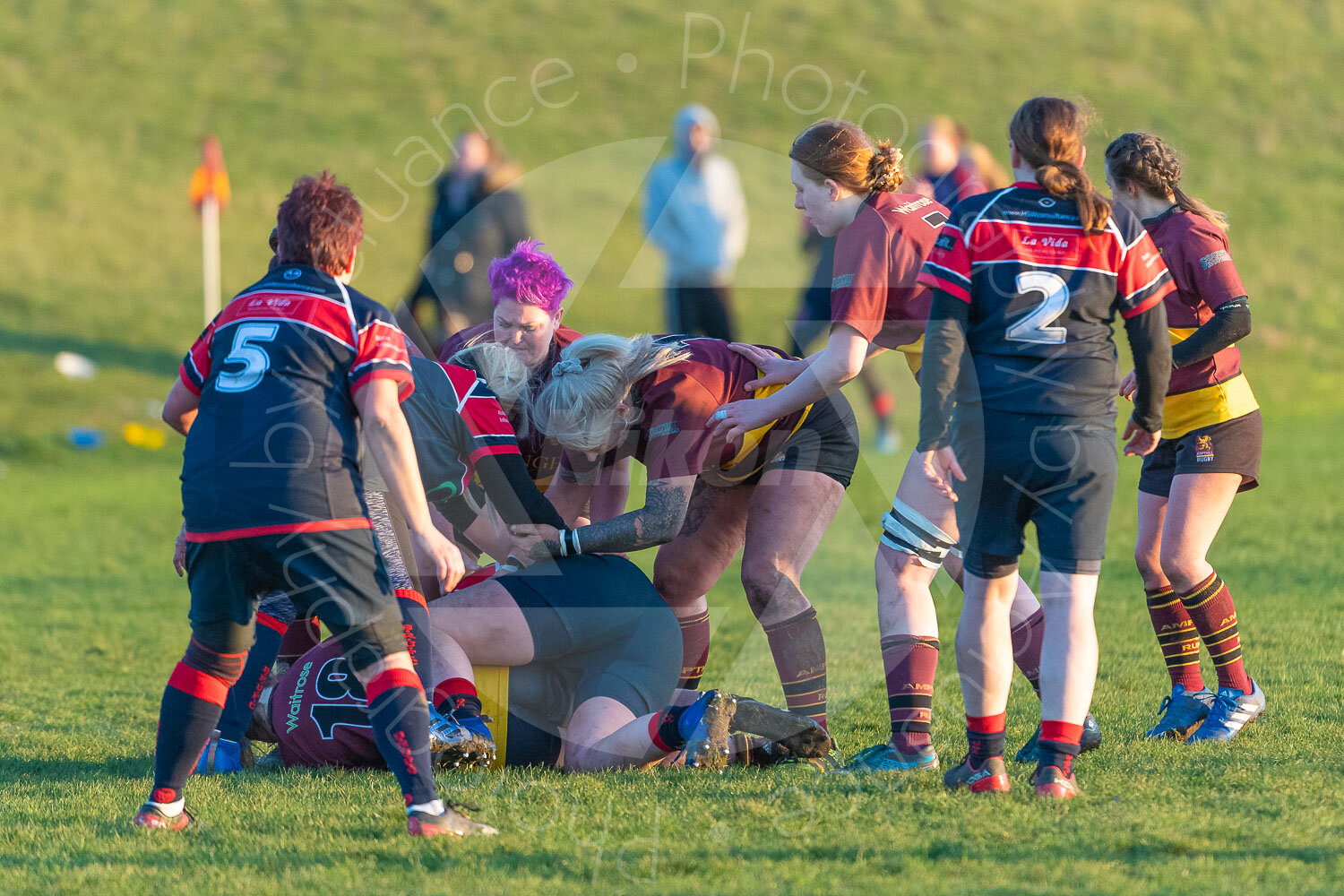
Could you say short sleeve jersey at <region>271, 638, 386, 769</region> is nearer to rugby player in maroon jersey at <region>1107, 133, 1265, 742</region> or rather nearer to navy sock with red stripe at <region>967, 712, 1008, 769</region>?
navy sock with red stripe at <region>967, 712, 1008, 769</region>

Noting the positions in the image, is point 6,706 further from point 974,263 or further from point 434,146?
point 434,146

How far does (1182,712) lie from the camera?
4844 millimetres

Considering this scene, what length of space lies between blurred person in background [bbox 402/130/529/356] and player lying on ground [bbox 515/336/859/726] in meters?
7.35

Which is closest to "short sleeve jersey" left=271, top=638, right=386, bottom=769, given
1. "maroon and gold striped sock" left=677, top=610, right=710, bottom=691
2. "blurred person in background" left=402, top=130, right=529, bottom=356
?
"maroon and gold striped sock" left=677, top=610, right=710, bottom=691

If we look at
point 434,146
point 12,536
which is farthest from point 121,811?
point 434,146

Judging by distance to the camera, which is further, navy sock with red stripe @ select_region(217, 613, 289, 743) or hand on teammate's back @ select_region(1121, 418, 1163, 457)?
navy sock with red stripe @ select_region(217, 613, 289, 743)

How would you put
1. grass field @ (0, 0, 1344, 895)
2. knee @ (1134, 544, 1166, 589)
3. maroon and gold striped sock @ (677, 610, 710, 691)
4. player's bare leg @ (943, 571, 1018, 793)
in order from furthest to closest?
maroon and gold striped sock @ (677, 610, 710, 691)
knee @ (1134, 544, 1166, 589)
player's bare leg @ (943, 571, 1018, 793)
grass field @ (0, 0, 1344, 895)

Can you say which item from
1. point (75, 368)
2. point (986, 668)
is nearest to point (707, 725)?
point (986, 668)

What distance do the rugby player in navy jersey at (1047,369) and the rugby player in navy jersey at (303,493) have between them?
146cm

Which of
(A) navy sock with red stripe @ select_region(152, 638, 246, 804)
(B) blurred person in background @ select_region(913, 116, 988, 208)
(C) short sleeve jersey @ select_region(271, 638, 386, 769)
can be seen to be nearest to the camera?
(A) navy sock with red stripe @ select_region(152, 638, 246, 804)

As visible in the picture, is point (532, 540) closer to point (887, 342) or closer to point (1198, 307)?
point (887, 342)

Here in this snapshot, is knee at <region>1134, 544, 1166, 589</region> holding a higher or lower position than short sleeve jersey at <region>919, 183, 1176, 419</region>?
lower

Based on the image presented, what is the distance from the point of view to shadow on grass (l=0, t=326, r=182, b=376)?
52.4 ft

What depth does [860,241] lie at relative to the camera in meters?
4.48
